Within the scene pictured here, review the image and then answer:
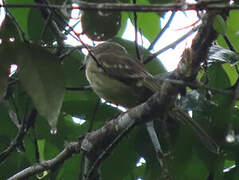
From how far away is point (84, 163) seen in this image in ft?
11.5

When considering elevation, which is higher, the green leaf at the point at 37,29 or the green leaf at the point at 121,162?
the green leaf at the point at 37,29

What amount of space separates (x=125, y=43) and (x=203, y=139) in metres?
1.19

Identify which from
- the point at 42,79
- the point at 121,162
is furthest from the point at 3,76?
the point at 121,162

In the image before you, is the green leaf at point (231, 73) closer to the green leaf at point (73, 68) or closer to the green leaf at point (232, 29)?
the green leaf at point (232, 29)

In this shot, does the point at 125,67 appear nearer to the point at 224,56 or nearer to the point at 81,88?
the point at 81,88

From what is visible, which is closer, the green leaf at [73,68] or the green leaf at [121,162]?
the green leaf at [121,162]

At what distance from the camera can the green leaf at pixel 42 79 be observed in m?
2.42

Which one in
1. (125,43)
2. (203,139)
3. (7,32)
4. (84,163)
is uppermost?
(125,43)

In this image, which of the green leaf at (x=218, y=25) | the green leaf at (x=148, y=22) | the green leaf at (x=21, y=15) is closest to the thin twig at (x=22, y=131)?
the green leaf at (x=21, y=15)

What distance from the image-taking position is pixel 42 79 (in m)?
2.49

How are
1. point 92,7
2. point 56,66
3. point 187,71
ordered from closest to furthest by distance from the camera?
point 92,7
point 187,71
point 56,66

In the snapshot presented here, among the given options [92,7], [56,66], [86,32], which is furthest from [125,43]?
[92,7]

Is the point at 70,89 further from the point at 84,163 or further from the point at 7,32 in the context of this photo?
the point at 7,32

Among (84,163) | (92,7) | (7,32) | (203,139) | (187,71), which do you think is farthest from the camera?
(84,163)
